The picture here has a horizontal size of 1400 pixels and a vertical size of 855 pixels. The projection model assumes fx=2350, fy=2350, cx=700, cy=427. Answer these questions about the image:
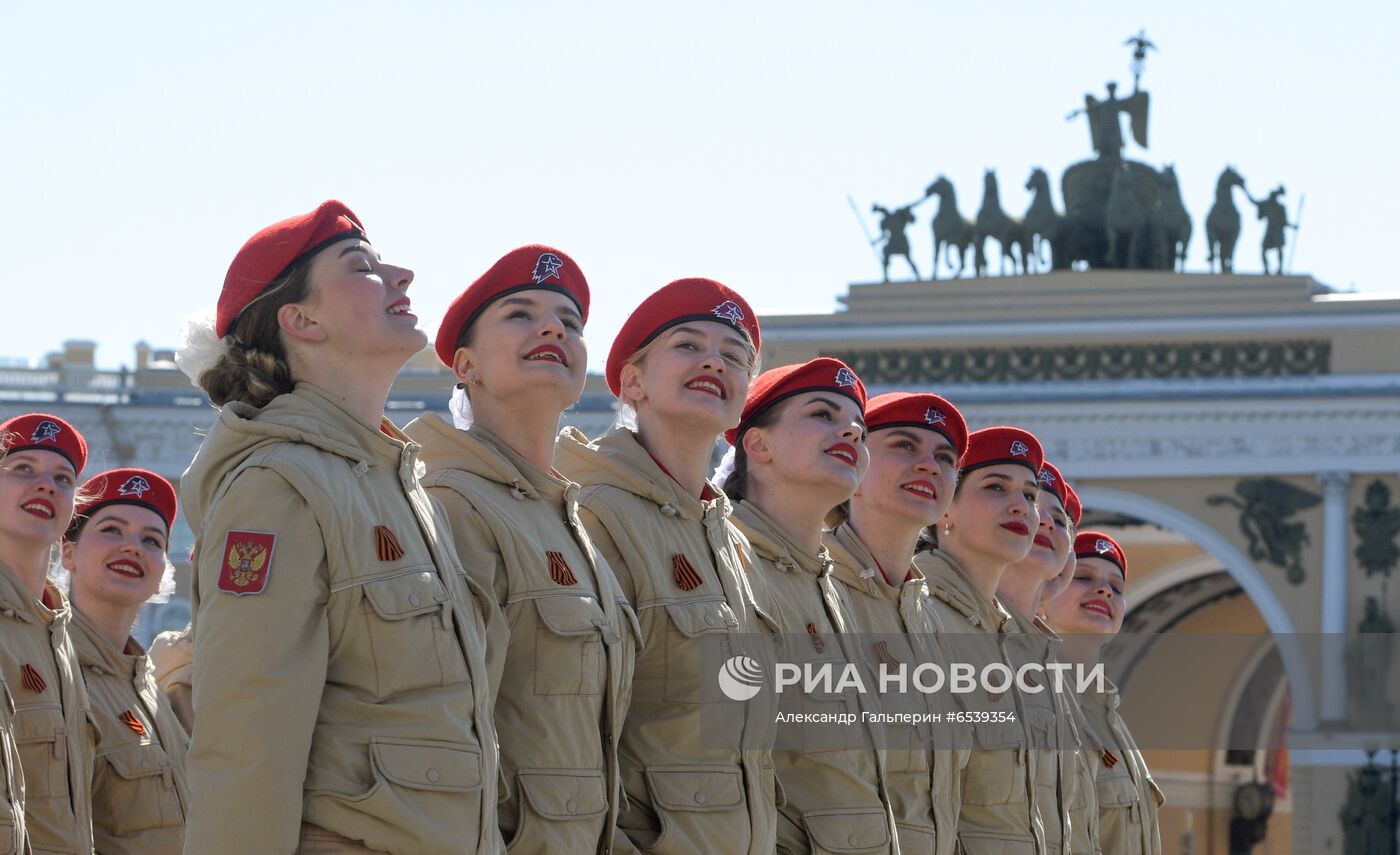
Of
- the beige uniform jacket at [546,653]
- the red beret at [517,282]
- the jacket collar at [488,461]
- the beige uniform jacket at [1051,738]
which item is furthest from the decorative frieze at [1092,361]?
the beige uniform jacket at [546,653]

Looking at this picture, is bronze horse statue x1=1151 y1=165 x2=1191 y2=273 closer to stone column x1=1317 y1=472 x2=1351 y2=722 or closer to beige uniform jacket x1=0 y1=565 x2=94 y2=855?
stone column x1=1317 y1=472 x2=1351 y2=722

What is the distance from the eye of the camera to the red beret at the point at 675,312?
16.6 feet

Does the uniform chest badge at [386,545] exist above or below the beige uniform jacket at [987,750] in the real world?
above

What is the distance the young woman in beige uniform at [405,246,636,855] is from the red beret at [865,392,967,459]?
161cm

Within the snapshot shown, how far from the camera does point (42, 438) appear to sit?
5.56 meters

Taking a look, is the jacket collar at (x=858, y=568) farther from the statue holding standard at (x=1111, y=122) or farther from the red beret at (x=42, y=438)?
the statue holding standard at (x=1111, y=122)

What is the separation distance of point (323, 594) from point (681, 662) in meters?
1.16

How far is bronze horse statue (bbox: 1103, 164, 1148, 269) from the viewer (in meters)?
25.8

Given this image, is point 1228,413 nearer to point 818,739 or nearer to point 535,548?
point 818,739

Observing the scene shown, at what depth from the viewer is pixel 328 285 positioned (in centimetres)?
397

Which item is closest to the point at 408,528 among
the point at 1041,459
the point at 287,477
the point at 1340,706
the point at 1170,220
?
the point at 287,477

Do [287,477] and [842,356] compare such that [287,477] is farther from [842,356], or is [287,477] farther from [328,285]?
[842,356]

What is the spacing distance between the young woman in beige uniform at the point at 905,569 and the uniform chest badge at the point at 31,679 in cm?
189

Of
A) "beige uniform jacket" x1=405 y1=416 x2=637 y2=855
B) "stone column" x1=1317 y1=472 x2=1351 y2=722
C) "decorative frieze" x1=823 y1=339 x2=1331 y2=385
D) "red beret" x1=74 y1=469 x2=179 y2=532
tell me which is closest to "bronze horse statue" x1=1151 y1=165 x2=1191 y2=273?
"decorative frieze" x1=823 y1=339 x2=1331 y2=385
